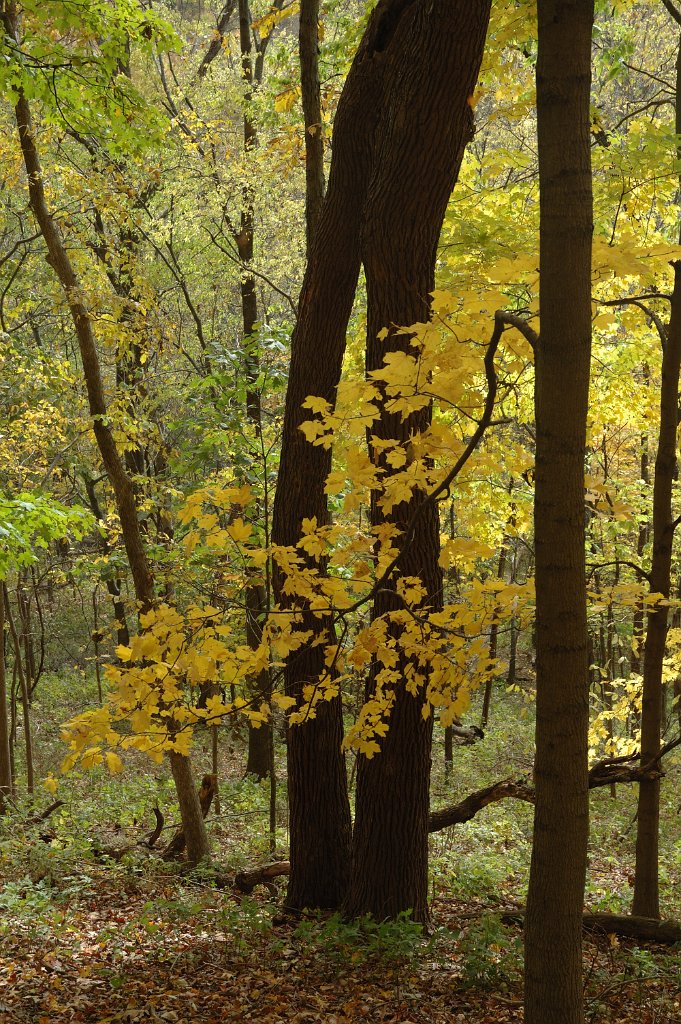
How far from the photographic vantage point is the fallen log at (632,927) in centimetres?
470

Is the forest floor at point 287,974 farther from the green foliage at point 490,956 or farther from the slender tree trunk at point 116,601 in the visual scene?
the slender tree trunk at point 116,601

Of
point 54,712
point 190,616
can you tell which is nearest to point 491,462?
point 190,616

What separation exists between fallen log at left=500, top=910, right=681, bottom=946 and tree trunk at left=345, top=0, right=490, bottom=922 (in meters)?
0.83

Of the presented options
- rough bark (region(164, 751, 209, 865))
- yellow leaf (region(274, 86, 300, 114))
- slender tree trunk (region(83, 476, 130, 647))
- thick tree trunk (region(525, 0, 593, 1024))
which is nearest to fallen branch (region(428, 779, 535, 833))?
rough bark (region(164, 751, 209, 865))

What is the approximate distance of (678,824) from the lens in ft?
38.8

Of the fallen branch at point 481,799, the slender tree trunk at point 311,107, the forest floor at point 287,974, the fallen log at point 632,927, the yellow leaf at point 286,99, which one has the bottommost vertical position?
the forest floor at point 287,974

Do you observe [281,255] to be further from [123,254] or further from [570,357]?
[570,357]

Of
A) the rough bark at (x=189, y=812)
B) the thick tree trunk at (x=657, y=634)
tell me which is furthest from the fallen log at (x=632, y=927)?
the rough bark at (x=189, y=812)

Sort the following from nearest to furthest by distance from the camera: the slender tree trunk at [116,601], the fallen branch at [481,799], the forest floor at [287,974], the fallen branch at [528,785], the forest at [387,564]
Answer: the forest at [387,564], the forest floor at [287,974], the fallen branch at [528,785], the fallen branch at [481,799], the slender tree trunk at [116,601]

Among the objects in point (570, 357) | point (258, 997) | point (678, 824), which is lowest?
point (678, 824)

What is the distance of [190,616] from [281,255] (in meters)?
12.9

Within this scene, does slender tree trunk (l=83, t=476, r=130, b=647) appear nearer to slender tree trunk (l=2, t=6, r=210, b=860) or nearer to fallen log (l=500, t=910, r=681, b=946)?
slender tree trunk (l=2, t=6, r=210, b=860)

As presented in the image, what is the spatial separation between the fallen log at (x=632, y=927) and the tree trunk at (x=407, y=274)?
830 millimetres

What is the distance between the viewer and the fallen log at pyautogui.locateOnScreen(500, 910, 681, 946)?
185 inches
